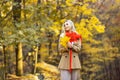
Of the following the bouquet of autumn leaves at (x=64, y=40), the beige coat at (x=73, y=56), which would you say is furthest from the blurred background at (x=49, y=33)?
the bouquet of autumn leaves at (x=64, y=40)

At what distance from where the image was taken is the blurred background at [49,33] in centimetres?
878

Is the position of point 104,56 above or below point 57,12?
below

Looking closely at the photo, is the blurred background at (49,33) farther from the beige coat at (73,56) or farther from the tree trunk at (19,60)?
the beige coat at (73,56)

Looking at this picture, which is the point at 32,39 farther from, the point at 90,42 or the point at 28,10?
the point at 90,42

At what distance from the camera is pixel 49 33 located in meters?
14.5

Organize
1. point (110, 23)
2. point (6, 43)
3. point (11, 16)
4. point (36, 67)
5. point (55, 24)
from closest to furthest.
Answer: point (6, 43) → point (11, 16) → point (55, 24) → point (36, 67) → point (110, 23)

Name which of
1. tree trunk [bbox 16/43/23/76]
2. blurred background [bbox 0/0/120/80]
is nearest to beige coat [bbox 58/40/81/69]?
blurred background [bbox 0/0/120/80]

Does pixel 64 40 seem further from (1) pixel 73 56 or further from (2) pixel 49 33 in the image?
(2) pixel 49 33

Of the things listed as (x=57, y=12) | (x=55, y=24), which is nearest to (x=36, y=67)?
(x=55, y=24)

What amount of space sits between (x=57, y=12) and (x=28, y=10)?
3.94 feet

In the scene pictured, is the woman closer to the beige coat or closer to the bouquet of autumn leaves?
the beige coat

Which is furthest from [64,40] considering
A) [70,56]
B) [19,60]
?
[19,60]

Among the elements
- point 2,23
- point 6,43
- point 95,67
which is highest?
point 2,23

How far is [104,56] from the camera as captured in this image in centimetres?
1792
